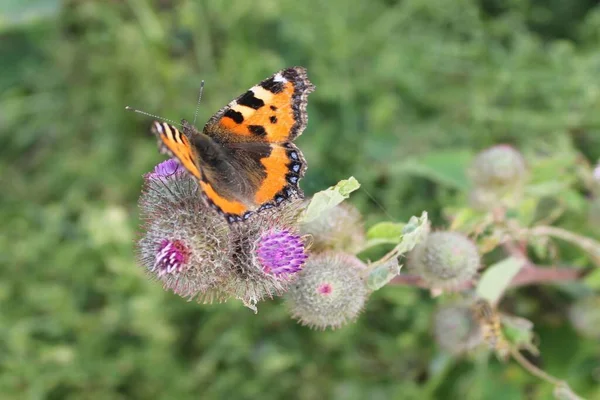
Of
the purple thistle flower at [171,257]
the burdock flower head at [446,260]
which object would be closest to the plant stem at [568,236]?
the burdock flower head at [446,260]

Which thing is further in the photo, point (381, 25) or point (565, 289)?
point (381, 25)

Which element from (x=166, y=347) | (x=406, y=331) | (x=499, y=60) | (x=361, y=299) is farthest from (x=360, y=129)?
(x=361, y=299)

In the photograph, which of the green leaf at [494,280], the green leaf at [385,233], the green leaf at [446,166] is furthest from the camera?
the green leaf at [446,166]

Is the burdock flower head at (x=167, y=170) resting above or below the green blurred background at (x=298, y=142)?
above

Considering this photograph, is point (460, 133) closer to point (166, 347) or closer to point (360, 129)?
point (360, 129)

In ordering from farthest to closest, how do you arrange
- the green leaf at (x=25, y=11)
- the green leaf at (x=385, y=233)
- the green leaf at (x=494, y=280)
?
the green leaf at (x=25, y=11) < the green leaf at (x=494, y=280) < the green leaf at (x=385, y=233)

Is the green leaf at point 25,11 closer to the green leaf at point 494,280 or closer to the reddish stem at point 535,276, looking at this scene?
the reddish stem at point 535,276

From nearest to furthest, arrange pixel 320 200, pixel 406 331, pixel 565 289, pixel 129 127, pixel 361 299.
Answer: pixel 320 200 < pixel 361 299 < pixel 565 289 < pixel 406 331 < pixel 129 127

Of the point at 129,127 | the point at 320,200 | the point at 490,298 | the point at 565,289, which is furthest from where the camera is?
the point at 129,127

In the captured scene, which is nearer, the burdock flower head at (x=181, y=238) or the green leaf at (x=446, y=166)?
the burdock flower head at (x=181, y=238)
